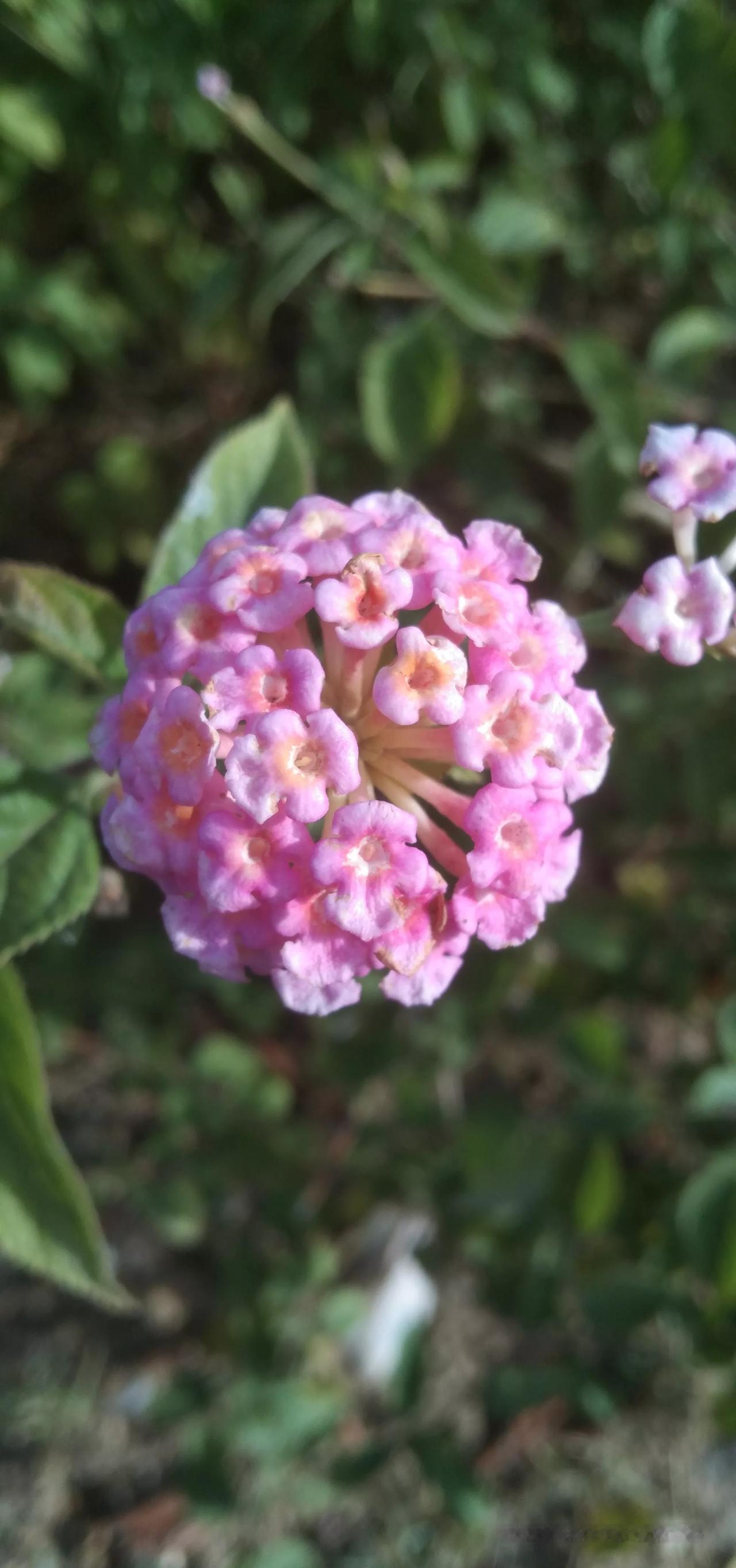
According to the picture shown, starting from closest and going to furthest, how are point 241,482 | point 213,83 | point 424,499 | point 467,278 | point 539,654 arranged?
point 539,654, point 241,482, point 213,83, point 467,278, point 424,499

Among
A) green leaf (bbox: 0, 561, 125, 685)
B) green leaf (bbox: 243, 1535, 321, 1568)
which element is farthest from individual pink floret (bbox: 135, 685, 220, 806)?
green leaf (bbox: 243, 1535, 321, 1568)

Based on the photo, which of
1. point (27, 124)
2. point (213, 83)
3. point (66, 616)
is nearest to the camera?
point (66, 616)

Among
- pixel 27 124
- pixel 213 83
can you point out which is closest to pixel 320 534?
pixel 213 83

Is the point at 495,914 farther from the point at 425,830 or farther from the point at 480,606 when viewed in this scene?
the point at 480,606

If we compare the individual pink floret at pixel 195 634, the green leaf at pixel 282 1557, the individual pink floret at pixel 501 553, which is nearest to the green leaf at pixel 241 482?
the individual pink floret at pixel 195 634

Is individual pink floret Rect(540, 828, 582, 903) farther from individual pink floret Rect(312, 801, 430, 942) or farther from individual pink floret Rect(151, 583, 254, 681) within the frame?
individual pink floret Rect(151, 583, 254, 681)

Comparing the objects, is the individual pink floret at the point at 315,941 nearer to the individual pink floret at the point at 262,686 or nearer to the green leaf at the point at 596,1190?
the individual pink floret at the point at 262,686
